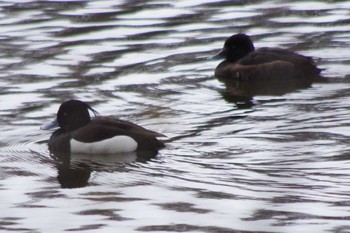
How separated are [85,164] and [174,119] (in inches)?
66.1

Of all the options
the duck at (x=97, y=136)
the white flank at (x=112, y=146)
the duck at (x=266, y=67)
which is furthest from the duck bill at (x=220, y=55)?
the white flank at (x=112, y=146)

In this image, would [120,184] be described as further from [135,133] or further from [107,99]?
[107,99]

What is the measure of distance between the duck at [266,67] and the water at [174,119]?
1.02 ft

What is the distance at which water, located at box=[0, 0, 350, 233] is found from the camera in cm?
966

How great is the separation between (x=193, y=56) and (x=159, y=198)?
6.36 metres

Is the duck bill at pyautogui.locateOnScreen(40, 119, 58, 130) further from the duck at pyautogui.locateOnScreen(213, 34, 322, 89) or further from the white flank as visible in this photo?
the duck at pyautogui.locateOnScreen(213, 34, 322, 89)

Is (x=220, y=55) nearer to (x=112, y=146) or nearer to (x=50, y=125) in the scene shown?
(x=50, y=125)

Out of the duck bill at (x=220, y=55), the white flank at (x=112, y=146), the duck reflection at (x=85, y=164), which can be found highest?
the duck bill at (x=220, y=55)

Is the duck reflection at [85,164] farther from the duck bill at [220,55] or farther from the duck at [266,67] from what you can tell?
the duck bill at [220,55]

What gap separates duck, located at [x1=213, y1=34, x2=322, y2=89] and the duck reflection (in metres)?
3.55

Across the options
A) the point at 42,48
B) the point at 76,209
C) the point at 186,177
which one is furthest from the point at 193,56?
the point at 76,209

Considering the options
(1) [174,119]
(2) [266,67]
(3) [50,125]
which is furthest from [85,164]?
(2) [266,67]

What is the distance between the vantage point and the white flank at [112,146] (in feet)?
39.7

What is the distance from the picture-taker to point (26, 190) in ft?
35.0
